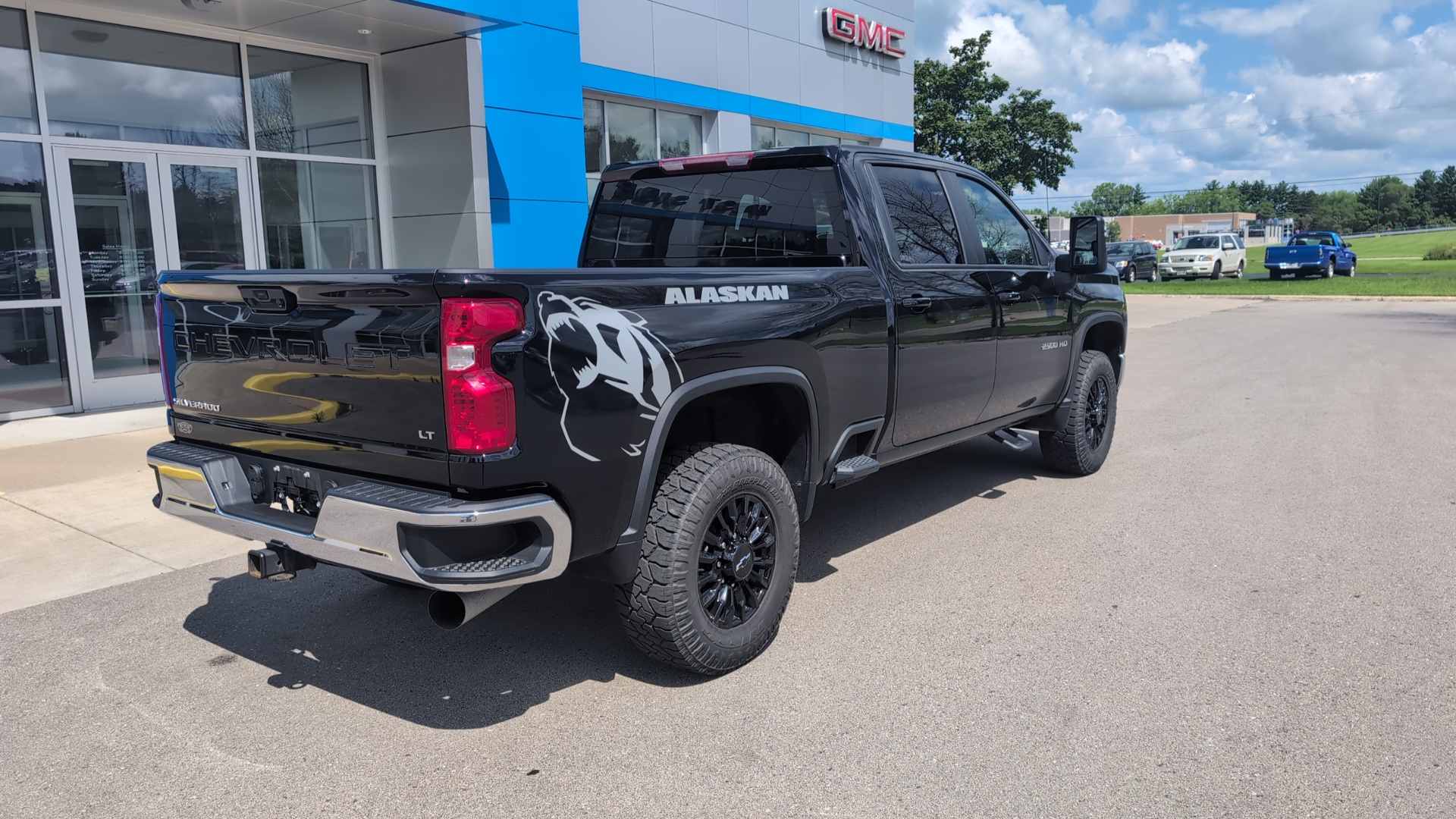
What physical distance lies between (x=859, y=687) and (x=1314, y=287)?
3193 centimetres

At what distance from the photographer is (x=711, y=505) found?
144 inches

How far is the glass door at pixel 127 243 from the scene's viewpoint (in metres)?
9.64

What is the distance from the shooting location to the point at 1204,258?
1454 inches

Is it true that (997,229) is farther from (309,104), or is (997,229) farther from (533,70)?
(309,104)

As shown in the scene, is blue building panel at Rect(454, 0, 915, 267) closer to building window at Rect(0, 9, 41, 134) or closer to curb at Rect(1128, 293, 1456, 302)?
building window at Rect(0, 9, 41, 134)

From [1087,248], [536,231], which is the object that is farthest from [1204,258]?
[1087,248]

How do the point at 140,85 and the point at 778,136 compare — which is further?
the point at 778,136

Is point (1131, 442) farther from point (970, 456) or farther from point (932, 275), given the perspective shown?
point (932, 275)

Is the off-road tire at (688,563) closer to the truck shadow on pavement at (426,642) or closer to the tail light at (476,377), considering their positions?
the truck shadow on pavement at (426,642)

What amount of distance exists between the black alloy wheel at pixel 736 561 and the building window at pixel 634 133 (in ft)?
35.8

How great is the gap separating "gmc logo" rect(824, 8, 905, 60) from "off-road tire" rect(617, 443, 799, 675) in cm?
1639

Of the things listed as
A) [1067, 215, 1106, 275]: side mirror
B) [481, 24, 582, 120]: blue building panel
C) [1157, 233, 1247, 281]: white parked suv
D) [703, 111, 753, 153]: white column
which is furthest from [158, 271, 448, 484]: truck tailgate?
[1157, 233, 1247, 281]: white parked suv

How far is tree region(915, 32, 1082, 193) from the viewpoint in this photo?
42.0 metres

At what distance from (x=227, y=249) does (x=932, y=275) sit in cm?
853
